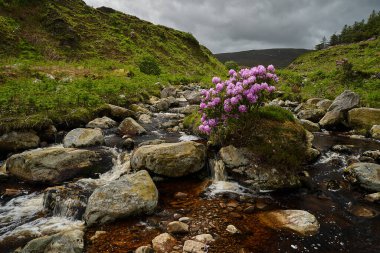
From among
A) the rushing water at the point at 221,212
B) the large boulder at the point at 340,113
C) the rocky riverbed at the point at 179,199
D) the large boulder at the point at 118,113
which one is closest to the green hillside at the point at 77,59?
the large boulder at the point at 118,113

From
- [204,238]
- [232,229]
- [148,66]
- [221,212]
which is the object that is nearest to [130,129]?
[221,212]

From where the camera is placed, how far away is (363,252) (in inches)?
228

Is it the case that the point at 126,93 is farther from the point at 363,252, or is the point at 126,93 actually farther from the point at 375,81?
the point at 375,81

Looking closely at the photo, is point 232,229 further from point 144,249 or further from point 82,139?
point 82,139

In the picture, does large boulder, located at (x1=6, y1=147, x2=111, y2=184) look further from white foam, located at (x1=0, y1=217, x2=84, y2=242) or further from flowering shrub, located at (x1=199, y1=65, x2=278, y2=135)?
flowering shrub, located at (x1=199, y1=65, x2=278, y2=135)

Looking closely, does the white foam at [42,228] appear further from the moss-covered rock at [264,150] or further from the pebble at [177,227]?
the moss-covered rock at [264,150]

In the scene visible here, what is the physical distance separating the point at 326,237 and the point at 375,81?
22.1 m

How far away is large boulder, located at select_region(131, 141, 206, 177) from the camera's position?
877 centimetres

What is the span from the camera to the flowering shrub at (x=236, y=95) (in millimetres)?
8609

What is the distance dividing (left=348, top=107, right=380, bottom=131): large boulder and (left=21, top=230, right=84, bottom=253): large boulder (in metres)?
14.6

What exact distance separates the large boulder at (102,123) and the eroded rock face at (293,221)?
33.4ft

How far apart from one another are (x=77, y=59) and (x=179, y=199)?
37.1 meters

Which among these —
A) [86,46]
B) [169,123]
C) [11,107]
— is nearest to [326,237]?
[169,123]

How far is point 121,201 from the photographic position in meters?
6.76
